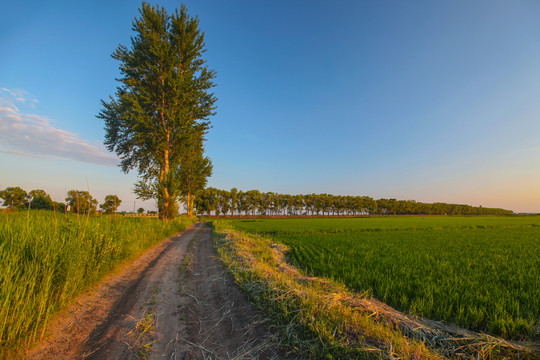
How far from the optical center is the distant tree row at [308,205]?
8325cm

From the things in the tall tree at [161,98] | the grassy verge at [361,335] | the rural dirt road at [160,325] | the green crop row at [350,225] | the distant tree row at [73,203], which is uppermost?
the tall tree at [161,98]

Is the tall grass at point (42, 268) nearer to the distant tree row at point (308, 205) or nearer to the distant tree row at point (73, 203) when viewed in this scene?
the distant tree row at point (73, 203)

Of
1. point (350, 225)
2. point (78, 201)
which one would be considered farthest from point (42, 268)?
point (350, 225)

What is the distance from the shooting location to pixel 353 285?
5.38 m

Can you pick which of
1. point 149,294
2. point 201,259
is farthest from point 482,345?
point 201,259

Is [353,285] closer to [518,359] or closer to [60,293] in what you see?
[518,359]

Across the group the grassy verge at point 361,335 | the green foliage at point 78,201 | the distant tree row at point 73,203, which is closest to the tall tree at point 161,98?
the distant tree row at point 73,203

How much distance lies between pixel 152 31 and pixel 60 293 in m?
22.2

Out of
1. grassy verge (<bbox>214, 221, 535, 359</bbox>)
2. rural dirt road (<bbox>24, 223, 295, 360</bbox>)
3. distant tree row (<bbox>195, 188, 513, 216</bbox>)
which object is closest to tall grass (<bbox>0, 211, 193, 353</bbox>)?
rural dirt road (<bbox>24, 223, 295, 360</bbox>)

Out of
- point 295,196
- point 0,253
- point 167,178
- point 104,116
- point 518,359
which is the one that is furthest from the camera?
point 295,196

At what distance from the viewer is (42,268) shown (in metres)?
3.22

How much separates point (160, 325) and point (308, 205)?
115481 millimetres

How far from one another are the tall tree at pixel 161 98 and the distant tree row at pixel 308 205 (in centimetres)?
5969

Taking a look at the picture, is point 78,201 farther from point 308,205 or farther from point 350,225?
point 308,205
